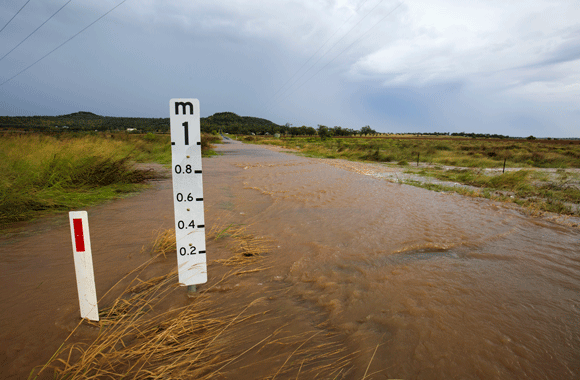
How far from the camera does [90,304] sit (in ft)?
6.94

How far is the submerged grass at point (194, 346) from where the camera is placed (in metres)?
1.75

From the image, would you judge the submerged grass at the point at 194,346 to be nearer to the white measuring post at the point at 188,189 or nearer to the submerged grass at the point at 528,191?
→ the white measuring post at the point at 188,189

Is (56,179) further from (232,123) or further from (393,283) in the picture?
(232,123)

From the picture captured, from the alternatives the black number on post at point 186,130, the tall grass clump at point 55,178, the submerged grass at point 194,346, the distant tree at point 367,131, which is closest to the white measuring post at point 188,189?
the black number on post at point 186,130

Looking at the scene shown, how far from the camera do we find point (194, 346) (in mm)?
1969

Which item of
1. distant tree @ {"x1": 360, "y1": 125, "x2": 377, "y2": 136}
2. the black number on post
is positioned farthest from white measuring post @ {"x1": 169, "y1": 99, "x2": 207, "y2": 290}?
distant tree @ {"x1": 360, "y1": 125, "x2": 377, "y2": 136}

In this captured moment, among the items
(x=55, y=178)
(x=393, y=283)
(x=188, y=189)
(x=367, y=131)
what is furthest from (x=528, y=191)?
(x=367, y=131)

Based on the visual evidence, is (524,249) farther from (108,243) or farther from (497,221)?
(108,243)

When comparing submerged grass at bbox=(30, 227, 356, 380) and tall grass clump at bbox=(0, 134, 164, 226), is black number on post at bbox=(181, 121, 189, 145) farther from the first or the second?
tall grass clump at bbox=(0, 134, 164, 226)

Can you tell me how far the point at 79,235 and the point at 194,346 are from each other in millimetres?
1137

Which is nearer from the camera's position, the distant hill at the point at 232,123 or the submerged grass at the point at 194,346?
the submerged grass at the point at 194,346

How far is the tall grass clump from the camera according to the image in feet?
15.8

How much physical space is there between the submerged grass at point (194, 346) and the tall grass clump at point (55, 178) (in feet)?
13.0

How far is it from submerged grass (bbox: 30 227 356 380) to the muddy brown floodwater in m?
0.20
